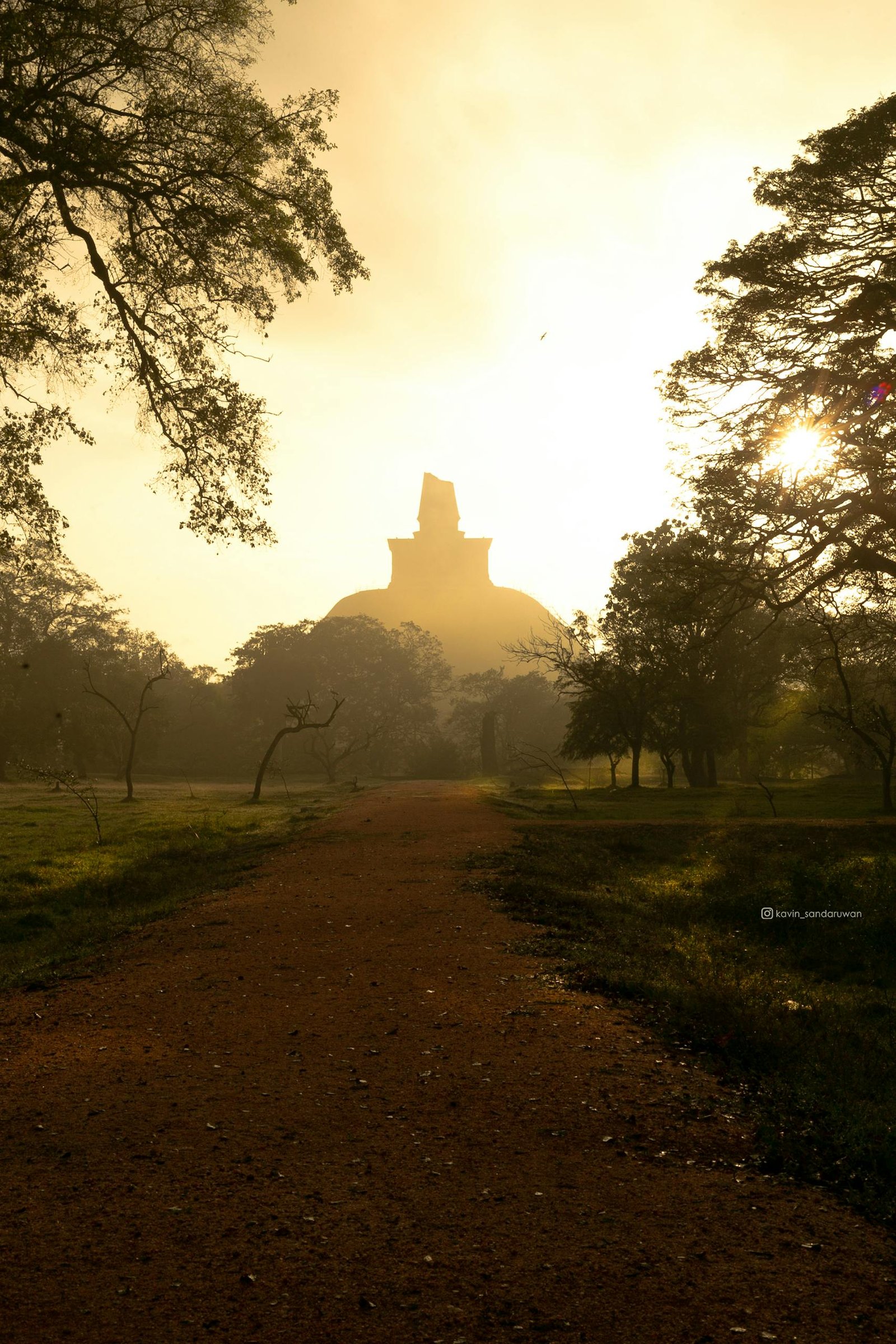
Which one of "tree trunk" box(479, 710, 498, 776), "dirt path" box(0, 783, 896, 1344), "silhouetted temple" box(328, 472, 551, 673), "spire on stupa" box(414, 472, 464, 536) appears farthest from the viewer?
"spire on stupa" box(414, 472, 464, 536)

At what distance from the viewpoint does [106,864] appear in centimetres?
1600

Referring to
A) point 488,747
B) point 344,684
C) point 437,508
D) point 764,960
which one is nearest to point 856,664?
point 764,960

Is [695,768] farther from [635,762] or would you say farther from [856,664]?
[856,664]

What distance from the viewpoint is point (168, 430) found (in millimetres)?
13641

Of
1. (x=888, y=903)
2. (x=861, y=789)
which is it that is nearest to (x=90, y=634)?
(x=861, y=789)

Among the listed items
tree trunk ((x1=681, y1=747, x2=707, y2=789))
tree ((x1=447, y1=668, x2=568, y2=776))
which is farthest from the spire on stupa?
tree trunk ((x1=681, y1=747, x2=707, y2=789))

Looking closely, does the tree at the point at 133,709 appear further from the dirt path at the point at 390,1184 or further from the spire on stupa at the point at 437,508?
the spire on stupa at the point at 437,508

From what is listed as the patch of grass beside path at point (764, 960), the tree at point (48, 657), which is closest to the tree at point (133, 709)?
the tree at point (48, 657)

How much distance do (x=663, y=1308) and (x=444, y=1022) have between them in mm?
3310

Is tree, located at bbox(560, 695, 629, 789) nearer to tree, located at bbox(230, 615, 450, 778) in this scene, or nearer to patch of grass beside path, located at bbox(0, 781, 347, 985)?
patch of grass beside path, located at bbox(0, 781, 347, 985)

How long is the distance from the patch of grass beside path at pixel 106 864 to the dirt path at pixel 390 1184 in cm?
345

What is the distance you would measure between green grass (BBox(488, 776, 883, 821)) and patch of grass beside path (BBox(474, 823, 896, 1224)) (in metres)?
7.41

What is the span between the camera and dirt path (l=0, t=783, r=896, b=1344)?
127 inches

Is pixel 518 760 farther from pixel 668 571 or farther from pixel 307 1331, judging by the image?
pixel 307 1331
